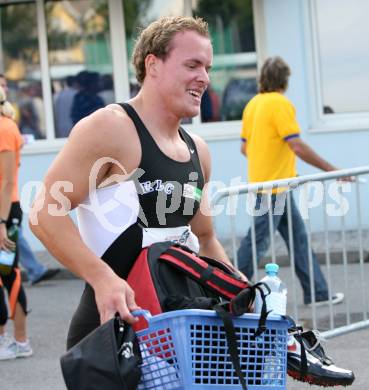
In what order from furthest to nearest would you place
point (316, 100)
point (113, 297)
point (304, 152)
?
point (316, 100)
point (304, 152)
point (113, 297)

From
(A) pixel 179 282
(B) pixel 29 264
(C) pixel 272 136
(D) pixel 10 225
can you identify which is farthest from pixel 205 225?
(B) pixel 29 264

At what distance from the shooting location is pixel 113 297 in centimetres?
330

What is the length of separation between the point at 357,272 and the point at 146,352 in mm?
4954

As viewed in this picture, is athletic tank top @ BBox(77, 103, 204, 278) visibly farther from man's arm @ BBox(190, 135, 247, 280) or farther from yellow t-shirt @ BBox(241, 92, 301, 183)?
yellow t-shirt @ BBox(241, 92, 301, 183)

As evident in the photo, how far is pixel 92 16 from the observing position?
13969 mm

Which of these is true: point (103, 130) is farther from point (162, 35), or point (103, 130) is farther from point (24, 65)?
point (24, 65)

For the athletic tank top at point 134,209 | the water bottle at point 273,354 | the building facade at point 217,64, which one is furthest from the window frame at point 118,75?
the water bottle at point 273,354

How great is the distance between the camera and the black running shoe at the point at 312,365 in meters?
3.56

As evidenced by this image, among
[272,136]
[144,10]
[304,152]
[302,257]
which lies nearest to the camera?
[302,257]

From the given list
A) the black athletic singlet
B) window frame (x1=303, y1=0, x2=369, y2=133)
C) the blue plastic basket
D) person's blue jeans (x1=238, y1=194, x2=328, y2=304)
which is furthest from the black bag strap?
window frame (x1=303, y1=0, x2=369, y2=133)

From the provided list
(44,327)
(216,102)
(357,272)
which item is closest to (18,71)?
(216,102)

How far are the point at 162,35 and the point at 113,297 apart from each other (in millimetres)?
920

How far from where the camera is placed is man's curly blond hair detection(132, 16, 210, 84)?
3.62m

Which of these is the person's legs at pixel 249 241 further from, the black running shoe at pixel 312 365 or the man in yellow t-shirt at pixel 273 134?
the black running shoe at pixel 312 365
